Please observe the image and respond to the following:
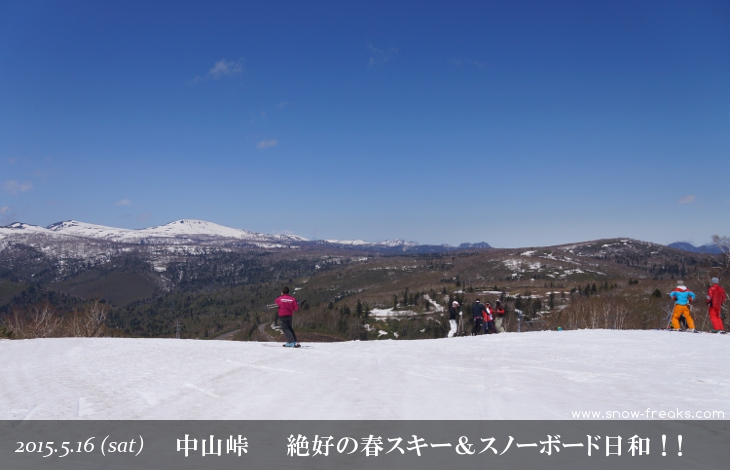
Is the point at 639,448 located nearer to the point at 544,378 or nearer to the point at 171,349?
the point at 544,378

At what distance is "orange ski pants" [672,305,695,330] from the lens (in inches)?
781

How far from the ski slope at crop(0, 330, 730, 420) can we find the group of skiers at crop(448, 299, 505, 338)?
934 cm

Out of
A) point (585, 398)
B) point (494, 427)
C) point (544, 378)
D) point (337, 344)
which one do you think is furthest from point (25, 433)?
point (337, 344)

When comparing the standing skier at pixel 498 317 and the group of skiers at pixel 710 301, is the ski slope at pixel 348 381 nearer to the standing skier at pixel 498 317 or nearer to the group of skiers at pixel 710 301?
the group of skiers at pixel 710 301

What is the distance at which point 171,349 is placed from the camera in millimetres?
14188

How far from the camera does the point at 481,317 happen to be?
24938mm

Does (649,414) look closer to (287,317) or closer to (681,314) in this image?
(287,317)

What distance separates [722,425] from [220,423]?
740 centimetres

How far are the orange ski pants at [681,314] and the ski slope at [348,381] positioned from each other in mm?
5147

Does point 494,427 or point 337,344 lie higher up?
point 494,427

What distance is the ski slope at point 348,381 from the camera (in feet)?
24.2

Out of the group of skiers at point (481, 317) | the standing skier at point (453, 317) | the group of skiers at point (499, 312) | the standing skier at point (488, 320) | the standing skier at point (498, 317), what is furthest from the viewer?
the standing skier at point (498, 317)
